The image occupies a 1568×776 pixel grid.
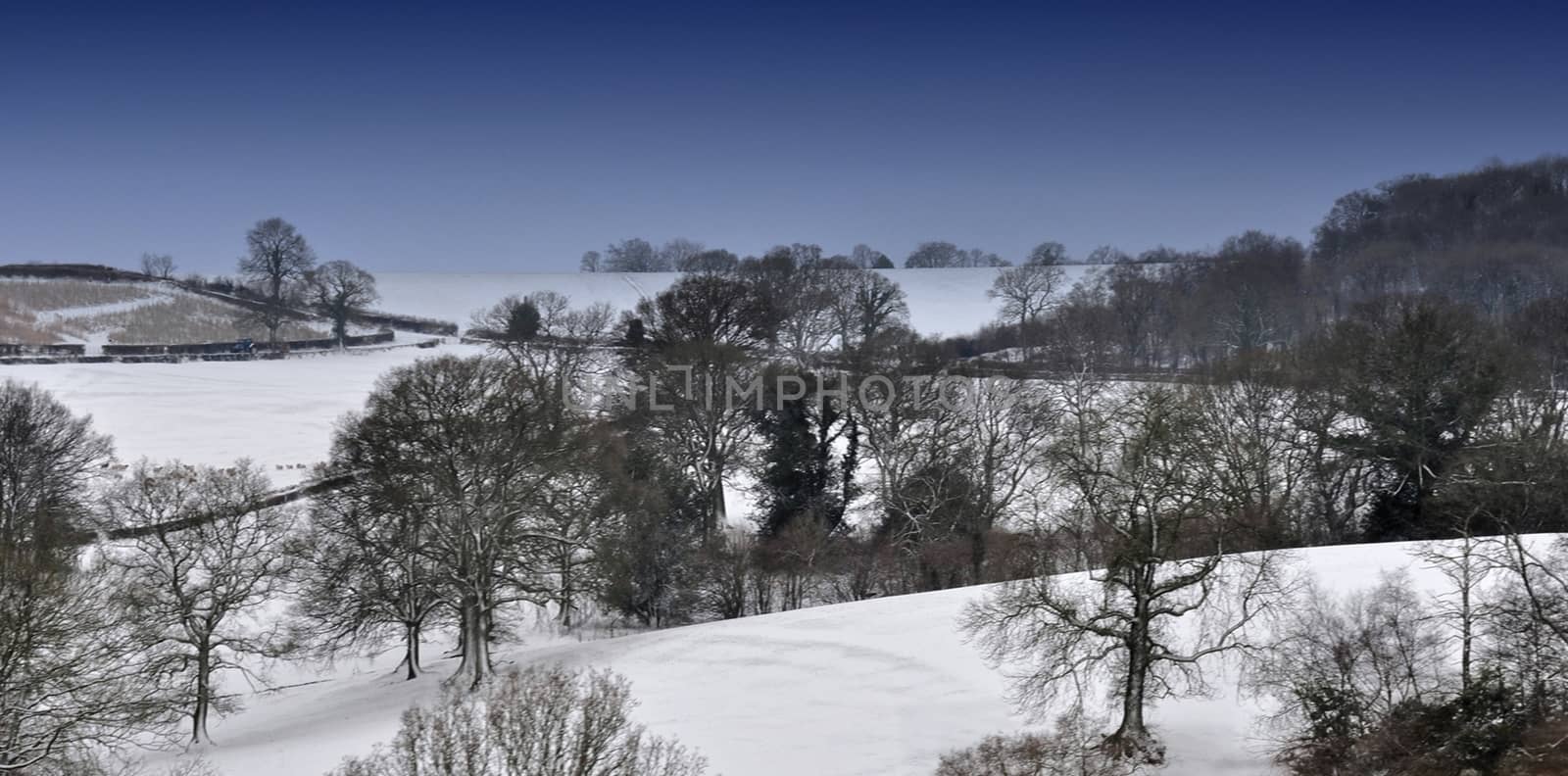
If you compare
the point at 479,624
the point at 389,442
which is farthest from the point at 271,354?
the point at 479,624

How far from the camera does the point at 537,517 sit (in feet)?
93.7

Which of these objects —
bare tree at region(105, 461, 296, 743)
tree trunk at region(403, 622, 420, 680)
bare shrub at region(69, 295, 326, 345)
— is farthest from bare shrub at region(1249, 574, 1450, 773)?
bare shrub at region(69, 295, 326, 345)

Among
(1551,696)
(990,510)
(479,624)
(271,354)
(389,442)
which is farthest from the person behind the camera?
(271,354)

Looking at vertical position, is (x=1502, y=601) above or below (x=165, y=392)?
below

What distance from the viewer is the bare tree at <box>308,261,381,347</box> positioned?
7362 centimetres

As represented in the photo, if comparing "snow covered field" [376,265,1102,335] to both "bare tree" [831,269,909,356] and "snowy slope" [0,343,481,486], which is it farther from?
"snowy slope" [0,343,481,486]

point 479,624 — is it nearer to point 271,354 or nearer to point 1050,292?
point 271,354

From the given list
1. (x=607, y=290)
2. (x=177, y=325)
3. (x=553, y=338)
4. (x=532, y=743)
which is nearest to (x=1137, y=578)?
(x=532, y=743)

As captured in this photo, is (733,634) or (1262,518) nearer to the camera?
(733,634)

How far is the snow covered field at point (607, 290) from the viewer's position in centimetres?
9088

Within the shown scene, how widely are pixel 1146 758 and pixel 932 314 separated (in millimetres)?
74140

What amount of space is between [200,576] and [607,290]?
70187mm

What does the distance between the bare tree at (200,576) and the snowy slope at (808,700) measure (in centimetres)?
164

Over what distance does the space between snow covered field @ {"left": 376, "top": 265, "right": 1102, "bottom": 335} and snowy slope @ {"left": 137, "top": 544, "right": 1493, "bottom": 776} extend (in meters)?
59.9
